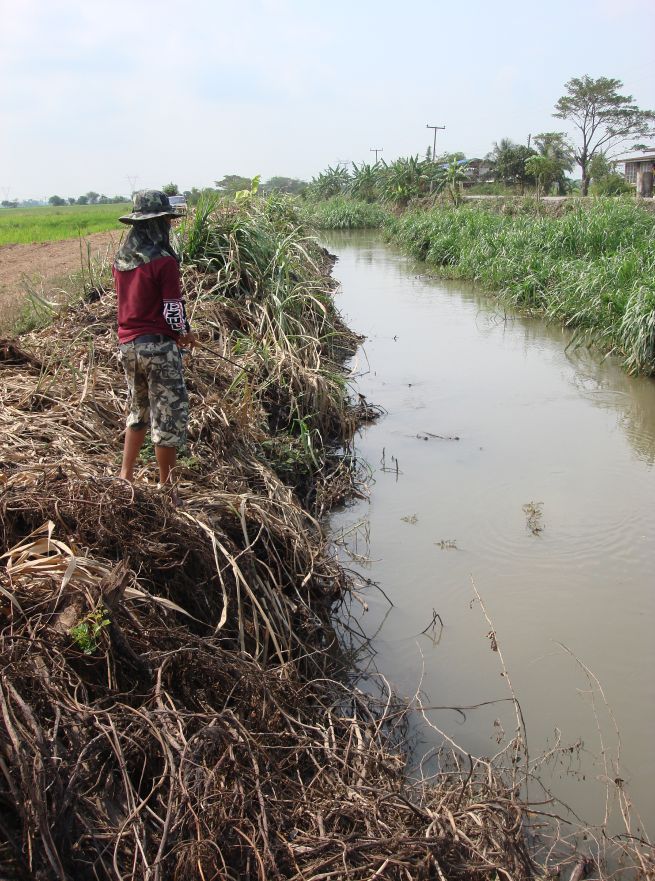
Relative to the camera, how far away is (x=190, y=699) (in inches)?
88.0

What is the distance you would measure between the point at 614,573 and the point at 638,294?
15.6 feet

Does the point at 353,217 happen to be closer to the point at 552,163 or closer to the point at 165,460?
the point at 552,163

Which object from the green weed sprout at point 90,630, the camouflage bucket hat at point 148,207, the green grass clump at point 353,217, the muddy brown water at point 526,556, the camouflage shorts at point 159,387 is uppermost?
the green grass clump at point 353,217

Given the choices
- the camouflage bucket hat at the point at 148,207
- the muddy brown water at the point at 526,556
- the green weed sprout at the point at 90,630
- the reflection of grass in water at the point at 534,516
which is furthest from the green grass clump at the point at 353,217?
the green weed sprout at the point at 90,630

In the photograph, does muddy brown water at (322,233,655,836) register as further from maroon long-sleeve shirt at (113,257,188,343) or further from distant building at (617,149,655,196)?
distant building at (617,149,655,196)

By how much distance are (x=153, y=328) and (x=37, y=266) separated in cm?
1072

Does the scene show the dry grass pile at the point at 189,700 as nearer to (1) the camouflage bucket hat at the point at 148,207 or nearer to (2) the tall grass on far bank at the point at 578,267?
(1) the camouflage bucket hat at the point at 148,207

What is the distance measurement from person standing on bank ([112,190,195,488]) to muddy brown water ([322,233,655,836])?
4.17 ft

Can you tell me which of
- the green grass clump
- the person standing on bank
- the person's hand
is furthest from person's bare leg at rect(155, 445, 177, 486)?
the green grass clump

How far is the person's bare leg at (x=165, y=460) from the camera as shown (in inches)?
128

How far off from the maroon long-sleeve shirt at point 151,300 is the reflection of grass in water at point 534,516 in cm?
227

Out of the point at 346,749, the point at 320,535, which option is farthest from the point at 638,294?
the point at 346,749

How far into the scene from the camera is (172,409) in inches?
129

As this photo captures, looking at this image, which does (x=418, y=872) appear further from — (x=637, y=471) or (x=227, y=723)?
(x=637, y=471)
